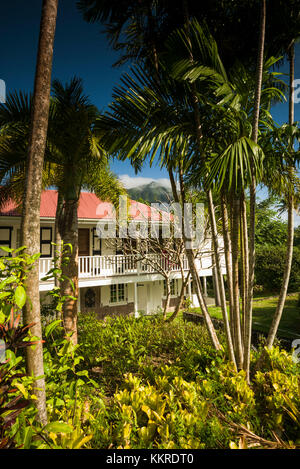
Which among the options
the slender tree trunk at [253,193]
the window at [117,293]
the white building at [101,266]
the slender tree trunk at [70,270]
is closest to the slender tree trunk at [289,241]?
the slender tree trunk at [253,193]

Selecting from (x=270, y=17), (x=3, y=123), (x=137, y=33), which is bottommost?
(x=3, y=123)

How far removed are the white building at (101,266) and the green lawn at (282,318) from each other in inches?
134

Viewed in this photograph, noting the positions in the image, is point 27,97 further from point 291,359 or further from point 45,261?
point 291,359

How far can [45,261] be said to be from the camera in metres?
11.0

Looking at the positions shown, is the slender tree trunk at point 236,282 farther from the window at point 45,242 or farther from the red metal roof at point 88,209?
the window at point 45,242

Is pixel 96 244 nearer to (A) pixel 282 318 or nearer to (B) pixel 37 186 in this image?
(A) pixel 282 318

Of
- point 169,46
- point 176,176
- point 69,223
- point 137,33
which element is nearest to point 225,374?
point 176,176

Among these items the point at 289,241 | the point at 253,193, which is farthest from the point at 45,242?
the point at 289,241

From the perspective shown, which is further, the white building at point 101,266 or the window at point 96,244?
the window at point 96,244

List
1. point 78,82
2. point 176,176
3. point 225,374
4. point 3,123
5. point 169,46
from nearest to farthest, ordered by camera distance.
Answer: point 169,46 < point 225,374 < point 176,176 < point 3,123 < point 78,82

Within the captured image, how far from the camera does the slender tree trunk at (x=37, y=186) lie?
2.33 meters

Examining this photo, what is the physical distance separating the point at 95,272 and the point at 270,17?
1134cm

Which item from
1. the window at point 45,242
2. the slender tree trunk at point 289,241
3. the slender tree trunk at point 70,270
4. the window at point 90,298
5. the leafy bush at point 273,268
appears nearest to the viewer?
the slender tree trunk at point 289,241

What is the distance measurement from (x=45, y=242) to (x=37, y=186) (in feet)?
39.5
